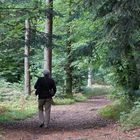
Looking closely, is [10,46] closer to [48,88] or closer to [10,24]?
[10,24]

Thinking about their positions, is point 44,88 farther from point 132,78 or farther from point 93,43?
point 132,78

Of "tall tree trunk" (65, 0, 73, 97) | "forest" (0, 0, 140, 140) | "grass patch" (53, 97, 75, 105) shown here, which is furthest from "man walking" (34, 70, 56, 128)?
"tall tree trunk" (65, 0, 73, 97)

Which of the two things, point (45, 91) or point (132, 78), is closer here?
point (45, 91)

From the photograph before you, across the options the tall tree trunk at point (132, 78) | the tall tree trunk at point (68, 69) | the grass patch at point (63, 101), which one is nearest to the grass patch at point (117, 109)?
the tall tree trunk at point (132, 78)

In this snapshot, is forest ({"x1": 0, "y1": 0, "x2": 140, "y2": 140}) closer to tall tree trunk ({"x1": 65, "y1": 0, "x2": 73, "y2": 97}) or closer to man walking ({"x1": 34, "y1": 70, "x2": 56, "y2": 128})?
tall tree trunk ({"x1": 65, "y1": 0, "x2": 73, "y2": 97})

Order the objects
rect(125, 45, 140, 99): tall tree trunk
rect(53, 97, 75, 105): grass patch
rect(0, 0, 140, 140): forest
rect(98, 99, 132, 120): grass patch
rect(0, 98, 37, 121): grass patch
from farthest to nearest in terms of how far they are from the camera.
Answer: rect(53, 97, 75, 105): grass patch
rect(0, 98, 37, 121): grass patch
rect(125, 45, 140, 99): tall tree trunk
rect(98, 99, 132, 120): grass patch
rect(0, 0, 140, 140): forest

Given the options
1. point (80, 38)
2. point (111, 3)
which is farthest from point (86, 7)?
point (80, 38)

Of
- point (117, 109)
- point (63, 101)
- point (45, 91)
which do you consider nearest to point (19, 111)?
point (117, 109)

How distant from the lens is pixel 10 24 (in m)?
15.9

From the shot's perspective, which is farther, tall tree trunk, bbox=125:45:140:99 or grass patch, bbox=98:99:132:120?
tall tree trunk, bbox=125:45:140:99

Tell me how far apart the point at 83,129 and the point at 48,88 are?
6.93 ft

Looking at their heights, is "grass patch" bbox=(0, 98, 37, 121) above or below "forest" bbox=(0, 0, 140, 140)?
below

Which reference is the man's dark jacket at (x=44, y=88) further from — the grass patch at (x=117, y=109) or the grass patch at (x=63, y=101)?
the grass patch at (x=63, y=101)

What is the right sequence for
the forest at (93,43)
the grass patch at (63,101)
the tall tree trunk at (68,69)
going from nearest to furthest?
1. the forest at (93,43)
2. the grass patch at (63,101)
3. the tall tree trunk at (68,69)
